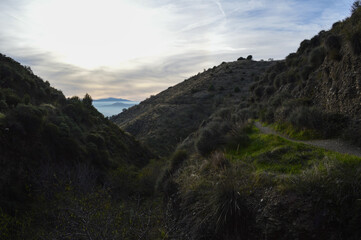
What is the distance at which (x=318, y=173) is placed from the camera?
5828mm

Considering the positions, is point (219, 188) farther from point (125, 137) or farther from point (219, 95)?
point (219, 95)

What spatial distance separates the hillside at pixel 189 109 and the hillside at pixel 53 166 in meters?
10.6

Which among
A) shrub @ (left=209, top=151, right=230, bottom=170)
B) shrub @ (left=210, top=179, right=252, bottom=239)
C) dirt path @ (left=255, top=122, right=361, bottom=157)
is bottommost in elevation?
shrub @ (left=210, top=179, right=252, bottom=239)

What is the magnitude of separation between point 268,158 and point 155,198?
25.0ft

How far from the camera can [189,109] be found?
143 ft

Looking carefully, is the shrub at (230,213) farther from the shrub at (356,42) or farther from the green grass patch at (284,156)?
the shrub at (356,42)

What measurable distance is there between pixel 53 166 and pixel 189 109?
3140cm

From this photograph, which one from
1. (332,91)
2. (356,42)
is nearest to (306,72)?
(332,91)

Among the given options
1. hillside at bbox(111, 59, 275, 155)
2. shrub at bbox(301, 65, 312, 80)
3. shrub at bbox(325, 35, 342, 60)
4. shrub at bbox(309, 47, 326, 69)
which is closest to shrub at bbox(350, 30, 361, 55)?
shrub at bbox(325, 35, 342, 60)

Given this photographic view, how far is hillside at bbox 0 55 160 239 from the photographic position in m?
7.86

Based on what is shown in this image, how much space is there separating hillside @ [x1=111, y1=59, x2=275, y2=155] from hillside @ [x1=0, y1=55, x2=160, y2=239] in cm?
1062

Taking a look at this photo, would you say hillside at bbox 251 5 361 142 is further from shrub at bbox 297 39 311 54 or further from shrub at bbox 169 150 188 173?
shrub at bbox 297 39 311 54

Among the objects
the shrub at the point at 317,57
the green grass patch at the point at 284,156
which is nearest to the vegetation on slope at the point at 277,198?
the green grass patch at the point at 284,156

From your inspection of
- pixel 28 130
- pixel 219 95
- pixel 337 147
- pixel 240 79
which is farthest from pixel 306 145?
pixel 240 79
